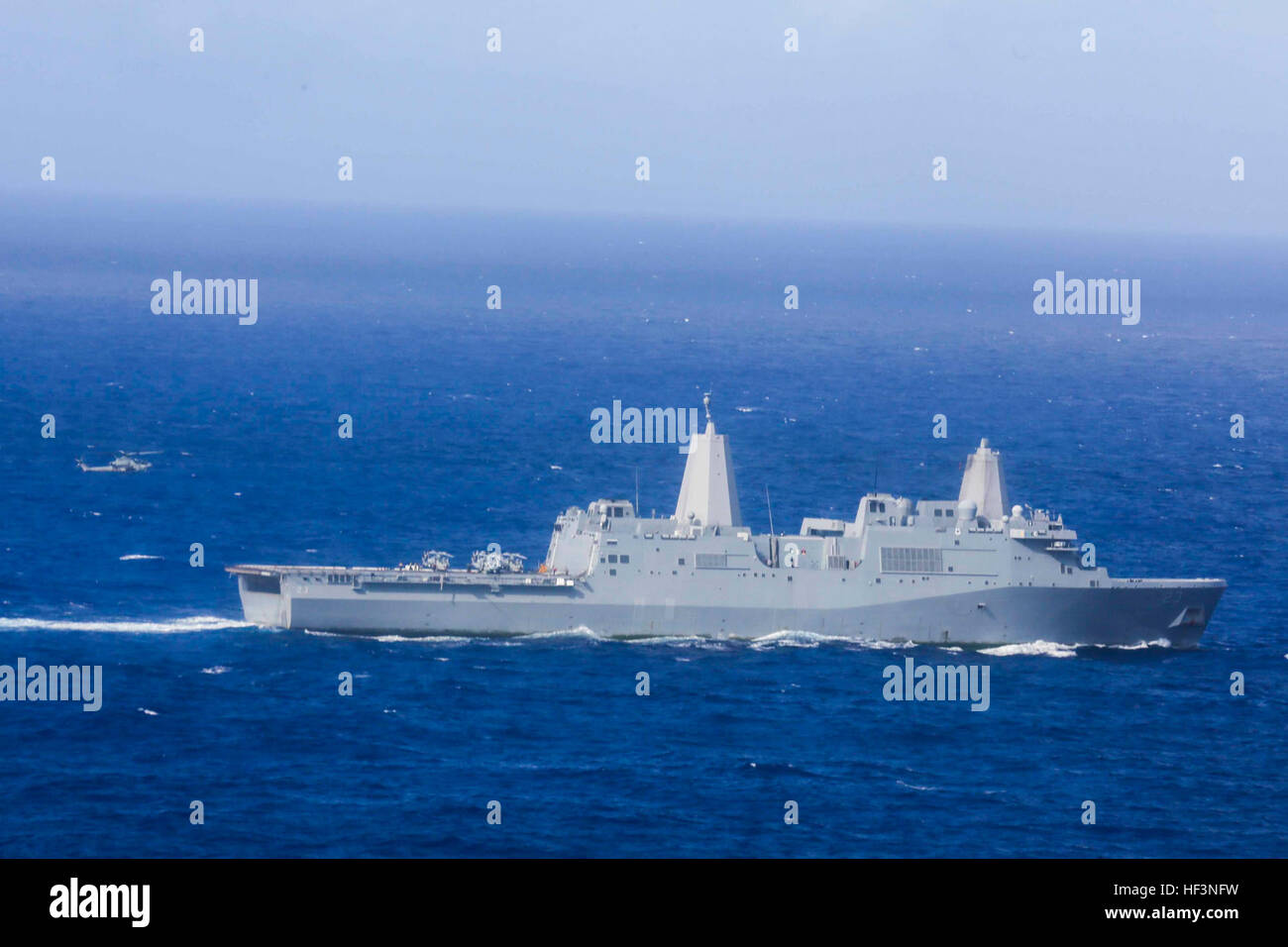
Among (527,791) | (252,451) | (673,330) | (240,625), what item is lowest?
(527,791)

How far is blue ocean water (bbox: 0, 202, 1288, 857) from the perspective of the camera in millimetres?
46750

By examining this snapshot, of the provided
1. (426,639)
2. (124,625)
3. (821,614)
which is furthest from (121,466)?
(821,614)

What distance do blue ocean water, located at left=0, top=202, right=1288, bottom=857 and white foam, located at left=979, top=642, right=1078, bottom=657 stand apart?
0.30m

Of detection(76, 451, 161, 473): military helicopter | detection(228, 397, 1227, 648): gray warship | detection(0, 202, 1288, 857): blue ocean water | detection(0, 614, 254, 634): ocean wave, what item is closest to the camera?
detection(0, 202, 1288, 857): blue ocean water

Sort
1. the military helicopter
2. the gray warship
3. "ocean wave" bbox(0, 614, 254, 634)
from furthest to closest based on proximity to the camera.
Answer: the military helicopter → the gray warship → "ocean wave" bbox(0, 614, 254, 634)

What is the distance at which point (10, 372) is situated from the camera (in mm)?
118500

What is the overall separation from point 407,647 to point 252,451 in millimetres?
33011

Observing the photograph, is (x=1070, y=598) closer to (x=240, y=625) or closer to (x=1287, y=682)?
(x=1287, y=682)

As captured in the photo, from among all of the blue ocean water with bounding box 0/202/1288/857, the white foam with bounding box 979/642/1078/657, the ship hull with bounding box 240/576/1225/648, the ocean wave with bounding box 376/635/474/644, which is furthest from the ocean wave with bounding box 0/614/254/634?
the white foam with bounding box 979/642/1078/657

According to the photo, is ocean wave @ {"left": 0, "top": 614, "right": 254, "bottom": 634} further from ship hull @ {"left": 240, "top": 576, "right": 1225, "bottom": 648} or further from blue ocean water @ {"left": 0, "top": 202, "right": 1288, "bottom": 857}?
ship hull @ {"left": 240, "top": 576, "right": 1225, "bottom": 648}

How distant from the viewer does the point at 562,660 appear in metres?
60.1

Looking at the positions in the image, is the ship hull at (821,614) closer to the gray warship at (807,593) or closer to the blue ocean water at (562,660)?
the gray warship at (807,593)

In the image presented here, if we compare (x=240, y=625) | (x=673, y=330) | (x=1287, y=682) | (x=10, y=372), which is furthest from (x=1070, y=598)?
(x=673, y=330)

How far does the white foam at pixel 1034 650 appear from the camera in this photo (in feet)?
205
